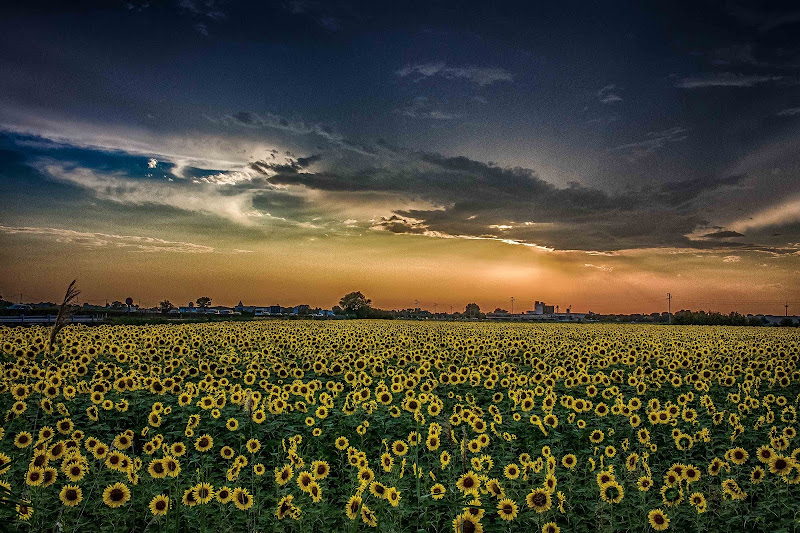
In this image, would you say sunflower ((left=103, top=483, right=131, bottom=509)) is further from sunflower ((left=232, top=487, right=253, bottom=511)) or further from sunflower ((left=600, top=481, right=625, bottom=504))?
sunflower ((left=600, top=481, right=625, bottom=504))

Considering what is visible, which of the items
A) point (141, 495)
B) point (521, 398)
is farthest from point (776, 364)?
point (141, 495)

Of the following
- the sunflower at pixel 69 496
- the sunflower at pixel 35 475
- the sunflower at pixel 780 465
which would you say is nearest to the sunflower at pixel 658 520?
the sunflower at pixel 780 465

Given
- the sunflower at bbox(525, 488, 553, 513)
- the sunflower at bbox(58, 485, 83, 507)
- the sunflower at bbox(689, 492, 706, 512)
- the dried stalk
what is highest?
the dried stalk

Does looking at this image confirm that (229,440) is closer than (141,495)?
No

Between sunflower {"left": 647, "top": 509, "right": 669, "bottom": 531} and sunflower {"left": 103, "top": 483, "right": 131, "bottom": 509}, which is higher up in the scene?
sunflower {"left": 103, "top": 483, "right": 131, "bottom": 509}

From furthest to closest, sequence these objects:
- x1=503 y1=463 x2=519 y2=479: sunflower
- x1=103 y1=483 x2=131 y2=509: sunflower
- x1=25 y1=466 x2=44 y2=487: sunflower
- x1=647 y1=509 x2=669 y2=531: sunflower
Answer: x1=503 y1=463 x2=519 y2=479: sunflower → x1=647 y1=509 x2=669 y2=531: sunflower → x1=103 y1=483 x2=131 y2=509: sunflower → x1=25 y1=466 x2=44 y2=487: sunflower

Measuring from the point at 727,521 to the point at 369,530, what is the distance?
484 centimetres

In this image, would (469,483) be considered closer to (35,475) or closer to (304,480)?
(304,480)

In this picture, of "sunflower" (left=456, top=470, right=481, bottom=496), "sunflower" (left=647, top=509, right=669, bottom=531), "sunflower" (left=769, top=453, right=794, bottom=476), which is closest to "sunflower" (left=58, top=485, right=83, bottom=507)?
"sunflower" (left=456, top=470, right=481, bottom=496)

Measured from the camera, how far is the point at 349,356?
16.6 metres

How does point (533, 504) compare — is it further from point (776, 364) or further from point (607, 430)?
point (776, 364)

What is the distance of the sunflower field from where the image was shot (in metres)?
6.35

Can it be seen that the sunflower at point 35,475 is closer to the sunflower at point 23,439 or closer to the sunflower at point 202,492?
the sunflower at point 202,492

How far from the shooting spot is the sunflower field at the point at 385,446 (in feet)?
20.8
